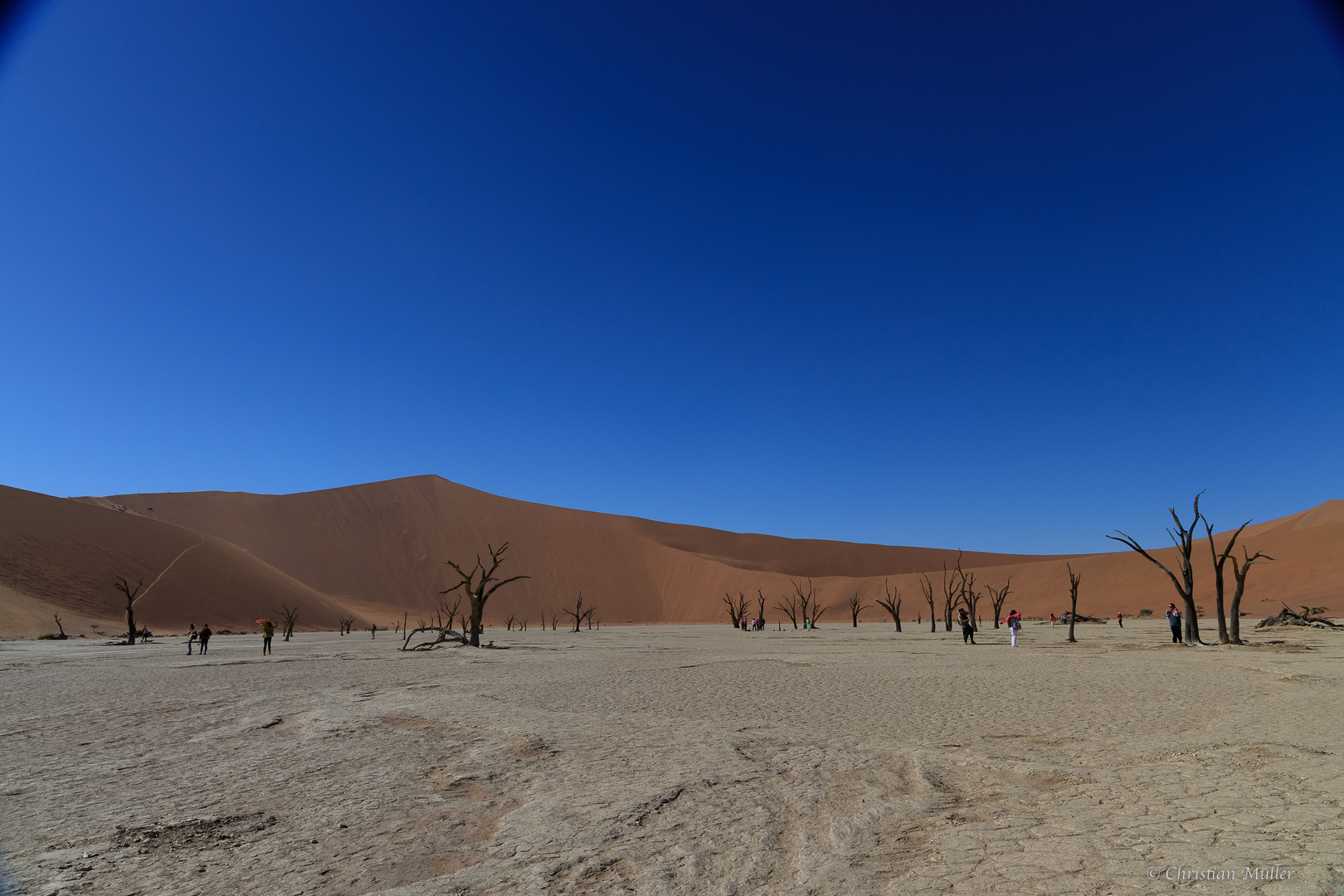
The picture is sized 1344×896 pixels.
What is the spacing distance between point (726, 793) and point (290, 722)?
259 inches

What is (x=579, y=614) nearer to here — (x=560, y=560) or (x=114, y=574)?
(x=560, y=560)

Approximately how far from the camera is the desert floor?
13.9 feet

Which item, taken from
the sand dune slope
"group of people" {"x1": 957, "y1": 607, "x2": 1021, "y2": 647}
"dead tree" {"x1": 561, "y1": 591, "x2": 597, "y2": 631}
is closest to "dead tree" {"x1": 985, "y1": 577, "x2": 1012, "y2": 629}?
"group of people" {"x1": 957, "y1": 607, "x2": 1021, "y2": 647}

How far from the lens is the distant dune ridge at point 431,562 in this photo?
44062mm

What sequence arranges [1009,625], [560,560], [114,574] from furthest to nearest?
[560,560] < [114,574] < [1009,625]

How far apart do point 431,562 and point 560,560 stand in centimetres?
1422

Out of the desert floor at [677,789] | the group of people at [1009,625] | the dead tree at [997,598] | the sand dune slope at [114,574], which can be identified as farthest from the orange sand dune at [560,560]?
the desert floor at [677,789]

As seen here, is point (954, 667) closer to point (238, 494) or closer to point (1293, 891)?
point (1293, 891)

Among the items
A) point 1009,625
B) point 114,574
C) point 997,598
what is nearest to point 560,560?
point 114,574

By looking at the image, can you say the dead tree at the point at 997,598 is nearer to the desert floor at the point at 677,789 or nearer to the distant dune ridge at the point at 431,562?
the distant dune ridge at the point at 431,562

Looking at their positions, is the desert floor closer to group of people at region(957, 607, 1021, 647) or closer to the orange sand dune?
group of people at region(957, 607, 1021, 647)

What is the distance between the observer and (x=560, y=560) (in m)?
82.6

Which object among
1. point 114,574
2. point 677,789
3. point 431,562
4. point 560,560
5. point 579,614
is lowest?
point 579,614

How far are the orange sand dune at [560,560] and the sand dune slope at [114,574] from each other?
43.8ft
